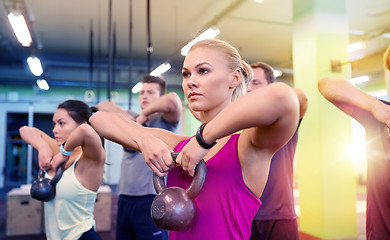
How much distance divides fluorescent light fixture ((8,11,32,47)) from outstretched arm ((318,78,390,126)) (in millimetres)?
3530

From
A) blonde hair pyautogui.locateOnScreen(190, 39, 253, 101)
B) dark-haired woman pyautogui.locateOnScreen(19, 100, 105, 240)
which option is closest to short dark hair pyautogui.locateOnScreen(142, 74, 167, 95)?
dark-haired woman pyautogui.locateOnScreen(19, 100, 105, 240)

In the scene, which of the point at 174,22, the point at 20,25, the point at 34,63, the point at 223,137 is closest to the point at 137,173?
the point at 223,137

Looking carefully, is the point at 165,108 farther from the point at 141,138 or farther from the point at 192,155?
the point at 192,155

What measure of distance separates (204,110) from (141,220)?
5.40 ft

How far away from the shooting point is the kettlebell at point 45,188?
1.84 m

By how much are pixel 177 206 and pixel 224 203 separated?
163mm

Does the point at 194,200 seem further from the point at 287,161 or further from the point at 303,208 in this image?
the point at 303,208

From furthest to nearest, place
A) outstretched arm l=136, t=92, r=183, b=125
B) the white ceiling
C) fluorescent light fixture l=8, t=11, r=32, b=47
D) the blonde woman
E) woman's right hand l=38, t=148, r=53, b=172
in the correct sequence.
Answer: the white ceiling, fluorescent light fixture l=8, t=11, r=32, b=47, outstretched arm l=136, t=92, r=183, b=125, woman's right hand l=38, t=148, r=53, b=172, the blonde woman

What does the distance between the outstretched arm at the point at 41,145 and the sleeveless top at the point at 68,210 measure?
0.59ft

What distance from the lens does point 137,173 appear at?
8.86 ft

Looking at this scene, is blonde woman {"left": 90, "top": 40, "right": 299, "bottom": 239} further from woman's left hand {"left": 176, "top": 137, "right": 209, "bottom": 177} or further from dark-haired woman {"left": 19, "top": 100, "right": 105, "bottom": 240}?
dark-haired woman {"left": 19, "top": 100, "right": 105, "bottom": 240}

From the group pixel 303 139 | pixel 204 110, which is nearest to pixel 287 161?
pixel 204 110

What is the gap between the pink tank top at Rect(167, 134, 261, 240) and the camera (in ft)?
3.39

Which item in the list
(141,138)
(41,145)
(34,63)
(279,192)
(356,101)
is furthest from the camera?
(34,63)
